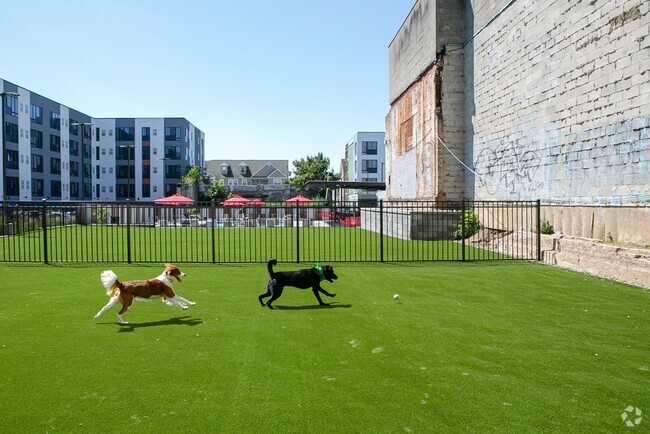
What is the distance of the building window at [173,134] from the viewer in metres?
81.5

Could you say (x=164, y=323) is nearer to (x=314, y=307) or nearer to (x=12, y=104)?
(x=314, y=307)

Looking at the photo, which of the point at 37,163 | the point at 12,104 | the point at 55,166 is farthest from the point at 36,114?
the point at 55,166

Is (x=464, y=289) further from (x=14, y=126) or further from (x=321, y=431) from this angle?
(x=14, y=126)

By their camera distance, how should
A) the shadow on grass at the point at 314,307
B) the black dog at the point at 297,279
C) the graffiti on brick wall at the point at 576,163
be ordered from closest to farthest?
the black dog at the point at 297,279 < the shadow on grass at the point at 314,307 < the graffiti on brick wall at the point at 576,163

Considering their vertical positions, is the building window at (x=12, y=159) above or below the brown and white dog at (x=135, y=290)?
above

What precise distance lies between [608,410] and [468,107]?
20.0 metres

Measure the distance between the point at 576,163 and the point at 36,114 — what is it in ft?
208

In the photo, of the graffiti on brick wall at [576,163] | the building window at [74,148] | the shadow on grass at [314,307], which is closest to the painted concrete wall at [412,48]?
the graffiti on brick wall at [576,163]

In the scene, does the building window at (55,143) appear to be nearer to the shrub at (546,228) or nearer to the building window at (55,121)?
the building window at (55,121)

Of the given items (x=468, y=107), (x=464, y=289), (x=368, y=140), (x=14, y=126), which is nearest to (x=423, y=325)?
(x=464, y=289)

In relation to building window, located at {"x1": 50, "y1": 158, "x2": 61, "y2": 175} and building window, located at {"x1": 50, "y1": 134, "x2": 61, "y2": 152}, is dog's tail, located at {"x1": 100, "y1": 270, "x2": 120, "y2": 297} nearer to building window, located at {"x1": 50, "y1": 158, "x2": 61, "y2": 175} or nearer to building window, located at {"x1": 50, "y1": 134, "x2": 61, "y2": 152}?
building window, located at {"x1": 50, "y1": 158, "x2": 61, "y2": 175}

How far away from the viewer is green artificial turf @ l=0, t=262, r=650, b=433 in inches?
150

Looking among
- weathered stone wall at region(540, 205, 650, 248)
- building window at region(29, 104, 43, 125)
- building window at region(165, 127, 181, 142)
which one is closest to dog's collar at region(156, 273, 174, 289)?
weathered stone wall at region(540, 205, 650, 248)

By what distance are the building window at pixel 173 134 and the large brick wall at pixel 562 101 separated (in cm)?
6780
